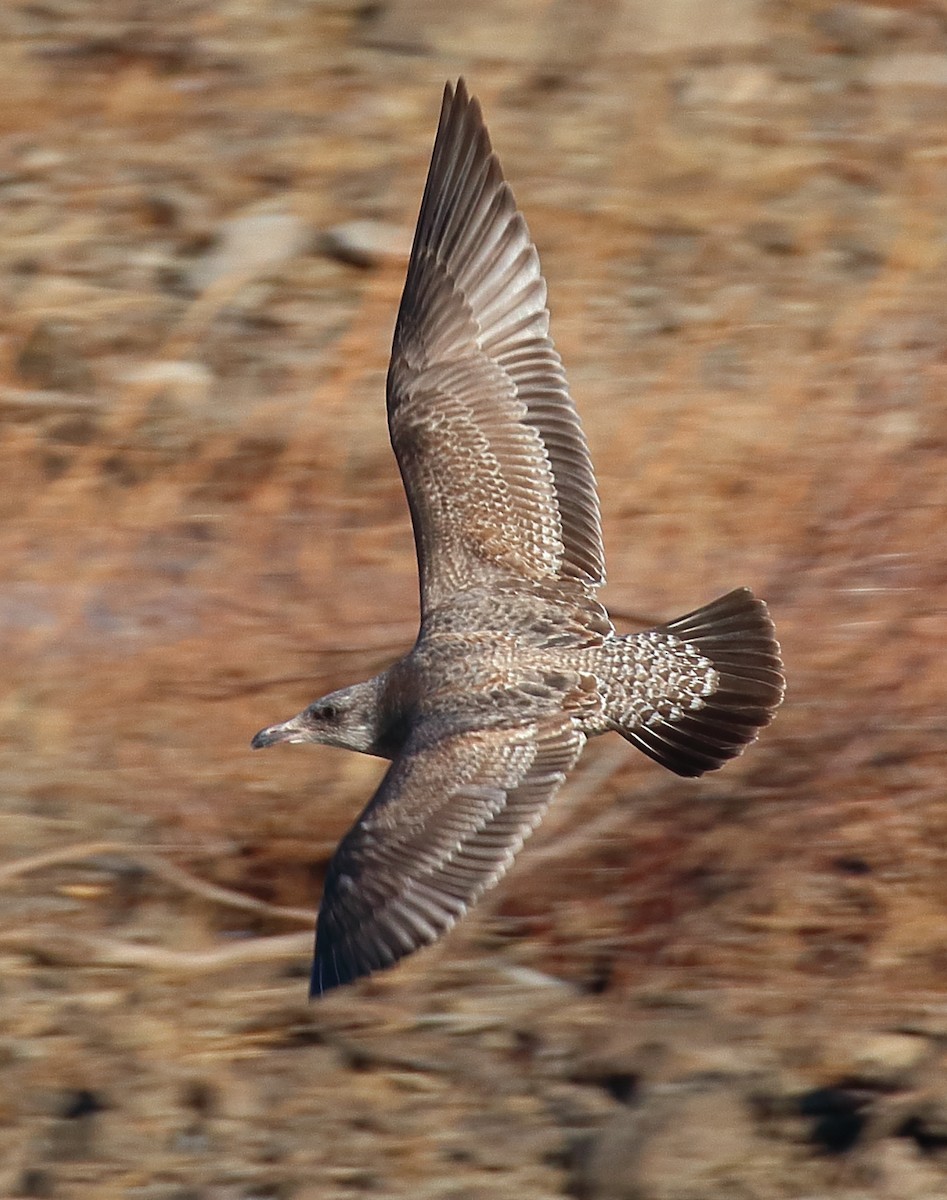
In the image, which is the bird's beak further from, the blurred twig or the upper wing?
the blurred twig

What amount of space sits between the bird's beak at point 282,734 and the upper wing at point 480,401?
43 cm

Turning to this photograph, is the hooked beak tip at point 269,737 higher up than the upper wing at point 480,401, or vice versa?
the upper wing at point 480,401

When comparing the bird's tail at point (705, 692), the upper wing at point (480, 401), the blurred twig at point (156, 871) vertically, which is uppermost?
the upper wing at point (480, 401)

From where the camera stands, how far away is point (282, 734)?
17.9 ft


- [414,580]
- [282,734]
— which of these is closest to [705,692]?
[282,734]

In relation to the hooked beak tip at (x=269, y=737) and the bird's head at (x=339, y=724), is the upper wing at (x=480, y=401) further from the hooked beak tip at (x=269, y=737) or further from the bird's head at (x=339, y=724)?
the hooked beak tip at (x=269, y=737)

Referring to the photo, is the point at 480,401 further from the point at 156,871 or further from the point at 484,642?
the point at 156,871

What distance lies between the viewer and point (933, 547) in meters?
6.73

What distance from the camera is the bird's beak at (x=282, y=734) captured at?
5.44m

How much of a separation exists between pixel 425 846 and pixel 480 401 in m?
1.41

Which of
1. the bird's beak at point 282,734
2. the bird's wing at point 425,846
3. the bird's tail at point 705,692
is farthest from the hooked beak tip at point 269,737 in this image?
the bird's tail at point 705,692

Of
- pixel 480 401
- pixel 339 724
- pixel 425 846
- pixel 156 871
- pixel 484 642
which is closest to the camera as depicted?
pixel 425 846

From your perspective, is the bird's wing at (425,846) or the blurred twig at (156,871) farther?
the blurred twig at (156,871)

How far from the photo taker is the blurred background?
5.60m
